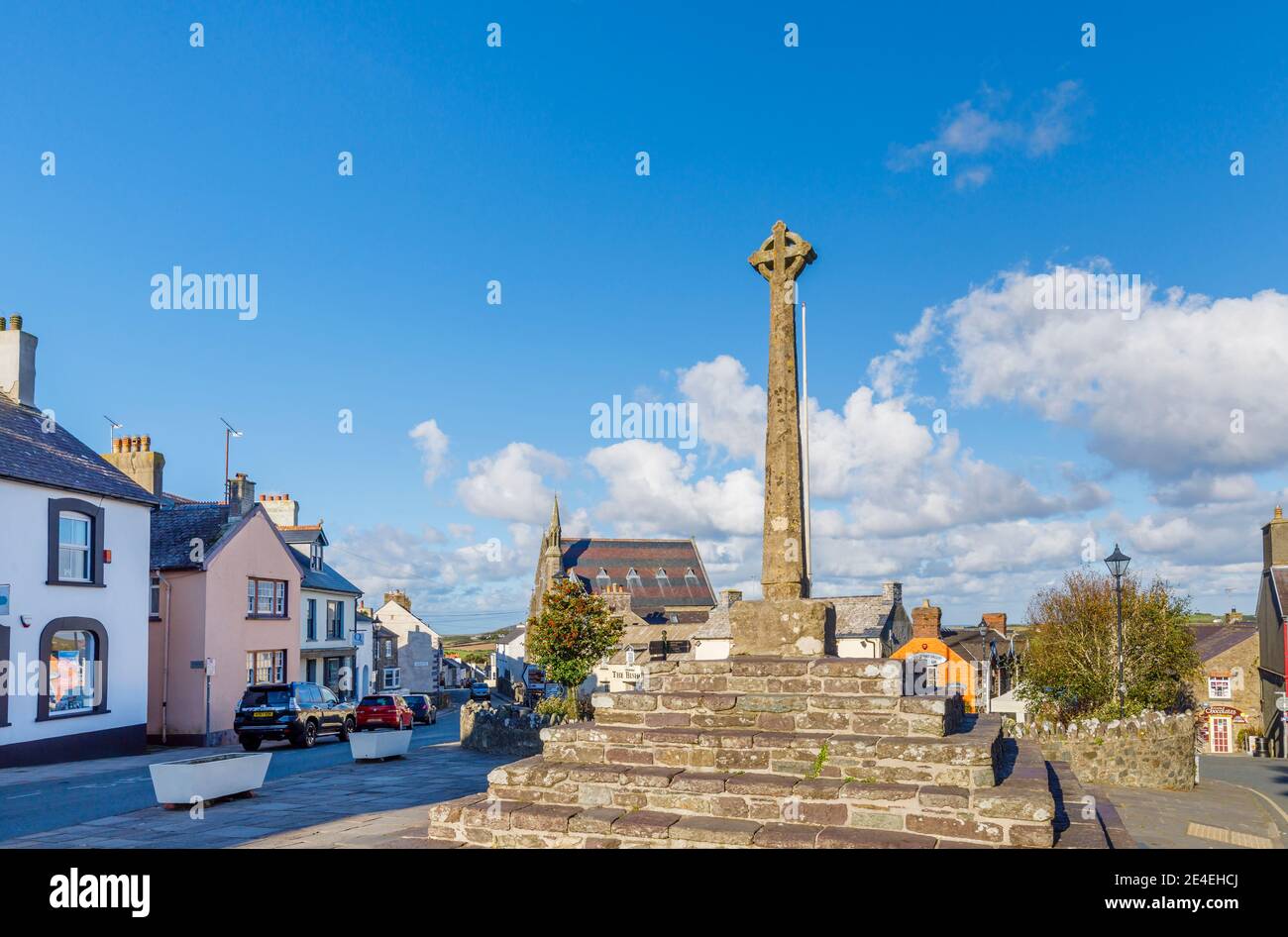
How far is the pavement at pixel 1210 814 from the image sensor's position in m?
14.0

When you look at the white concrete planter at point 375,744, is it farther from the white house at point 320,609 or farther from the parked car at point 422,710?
the parked car at point 422,710

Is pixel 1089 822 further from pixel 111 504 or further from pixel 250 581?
pixel 250 581

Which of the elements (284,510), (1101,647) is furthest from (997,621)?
(284,510)

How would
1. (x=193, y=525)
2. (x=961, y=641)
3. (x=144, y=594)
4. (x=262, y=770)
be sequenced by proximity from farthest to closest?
(x=961, y=641)
(x=193, y=525)
(x=144, y=594)
(x=262, y=770)

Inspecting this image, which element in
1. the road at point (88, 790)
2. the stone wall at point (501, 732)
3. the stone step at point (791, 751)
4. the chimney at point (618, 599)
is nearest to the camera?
the stone step at point (791, 751)

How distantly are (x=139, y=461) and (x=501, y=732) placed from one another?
15786 mm

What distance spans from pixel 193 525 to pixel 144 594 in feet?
20.4

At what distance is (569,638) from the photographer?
31609 millimetres

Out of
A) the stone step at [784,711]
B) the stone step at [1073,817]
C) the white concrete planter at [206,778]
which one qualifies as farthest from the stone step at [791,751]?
the white concrete planter at [206,778]

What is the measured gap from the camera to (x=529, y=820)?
27.5 ft

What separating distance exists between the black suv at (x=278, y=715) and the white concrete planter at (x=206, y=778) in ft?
35.4

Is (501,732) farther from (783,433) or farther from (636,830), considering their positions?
(636,830)

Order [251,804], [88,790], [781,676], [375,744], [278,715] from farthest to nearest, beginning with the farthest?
[278,715]
[375,744]
[88,790]
[251,804]
[781,676]
